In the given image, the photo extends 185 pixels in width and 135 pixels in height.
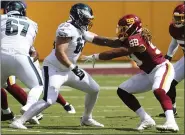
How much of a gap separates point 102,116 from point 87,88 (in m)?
1.33

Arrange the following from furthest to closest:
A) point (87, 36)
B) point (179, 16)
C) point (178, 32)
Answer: point (178, 32) → point (179, 16) → point (87, 36)

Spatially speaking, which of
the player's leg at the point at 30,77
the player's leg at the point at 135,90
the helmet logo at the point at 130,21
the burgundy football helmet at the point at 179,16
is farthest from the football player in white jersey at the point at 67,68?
the burgundy football helmet at the point at 179,16

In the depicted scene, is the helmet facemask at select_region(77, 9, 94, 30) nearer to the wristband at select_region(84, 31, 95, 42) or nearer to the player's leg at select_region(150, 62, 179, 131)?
A: the wristband at select_region(84, 31, 95, 42)

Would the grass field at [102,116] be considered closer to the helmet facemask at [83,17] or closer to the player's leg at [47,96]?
the player's leg at [47,96]

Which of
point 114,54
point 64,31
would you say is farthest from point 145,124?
point 64,31

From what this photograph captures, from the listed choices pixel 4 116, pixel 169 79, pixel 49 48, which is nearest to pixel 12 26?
pixel 4 116

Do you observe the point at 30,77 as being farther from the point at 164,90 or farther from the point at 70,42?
the point at 164,90

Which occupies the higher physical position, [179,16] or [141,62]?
[179,16]

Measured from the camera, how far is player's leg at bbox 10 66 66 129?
715 centimetres

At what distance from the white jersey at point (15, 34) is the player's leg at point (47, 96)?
47 centimetres

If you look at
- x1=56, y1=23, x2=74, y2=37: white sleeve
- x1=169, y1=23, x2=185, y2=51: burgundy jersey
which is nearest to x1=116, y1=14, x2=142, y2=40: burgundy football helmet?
x1=56, y1=23, x2=74, y2=37: white sleeve

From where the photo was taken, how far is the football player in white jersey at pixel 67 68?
7.18 m

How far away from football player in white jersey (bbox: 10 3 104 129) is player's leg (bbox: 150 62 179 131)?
2.42 ft

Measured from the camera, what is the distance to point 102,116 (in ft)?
28.6
